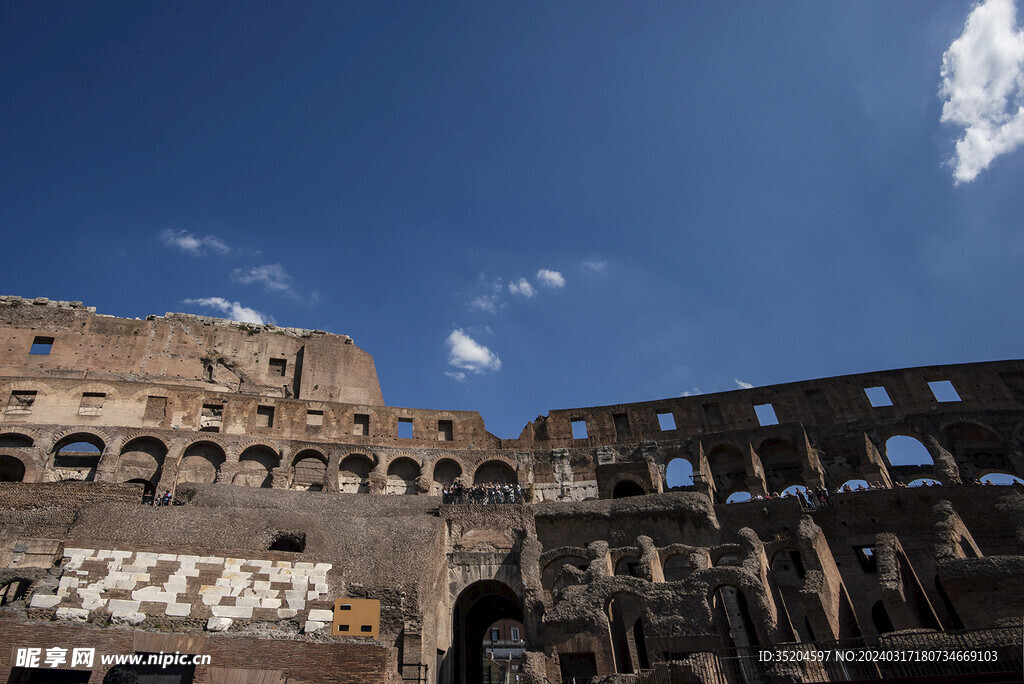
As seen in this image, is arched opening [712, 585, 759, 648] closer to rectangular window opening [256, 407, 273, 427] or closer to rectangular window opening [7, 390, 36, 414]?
rectangular window opening [256, 407, 273, 427]

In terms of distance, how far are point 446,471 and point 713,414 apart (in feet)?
48.6

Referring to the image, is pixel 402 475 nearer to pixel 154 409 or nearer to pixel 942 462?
pixel 154 409

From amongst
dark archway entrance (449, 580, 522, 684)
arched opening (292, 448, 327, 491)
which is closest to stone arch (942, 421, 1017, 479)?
dark archway entrance (449, 580, 522, 684)

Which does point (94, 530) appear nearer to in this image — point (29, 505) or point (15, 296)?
point (29, 505)

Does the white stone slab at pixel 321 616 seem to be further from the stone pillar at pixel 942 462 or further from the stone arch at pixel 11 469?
the stone pillar at pixel 942 462

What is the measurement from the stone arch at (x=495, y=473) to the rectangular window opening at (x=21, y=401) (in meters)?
20.7

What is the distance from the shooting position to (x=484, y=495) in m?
27.8

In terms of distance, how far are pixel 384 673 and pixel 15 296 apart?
33.7 m

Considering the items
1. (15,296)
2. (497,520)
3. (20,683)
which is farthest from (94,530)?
(15,296)

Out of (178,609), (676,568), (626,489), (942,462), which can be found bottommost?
(178,609)

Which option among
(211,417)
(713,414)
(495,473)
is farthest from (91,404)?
(713,414)

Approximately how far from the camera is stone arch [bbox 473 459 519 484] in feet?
105

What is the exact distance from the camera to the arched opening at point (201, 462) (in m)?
27.4

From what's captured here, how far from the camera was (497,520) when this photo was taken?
2448 centimetres
